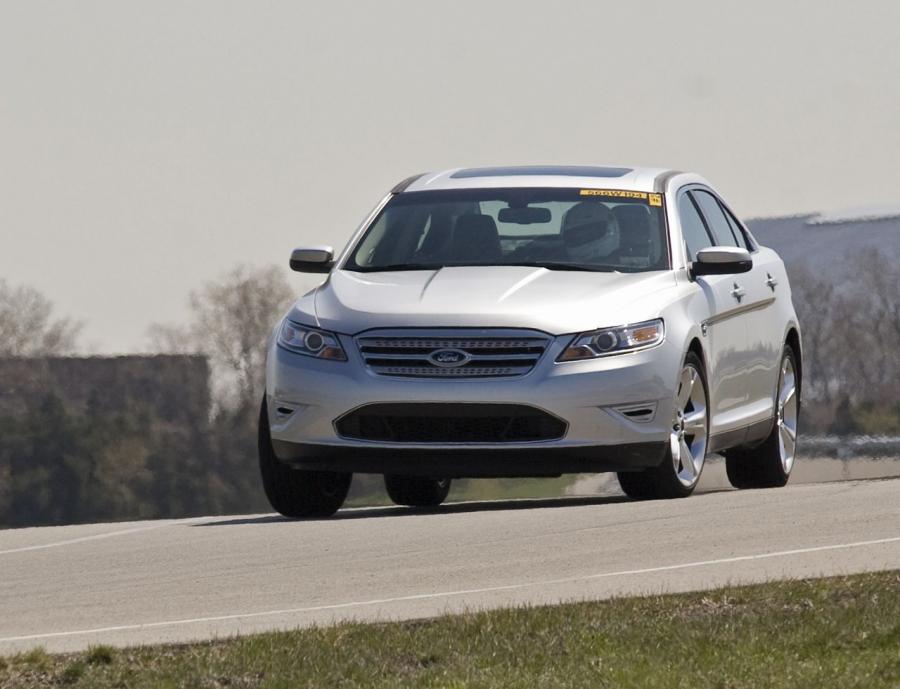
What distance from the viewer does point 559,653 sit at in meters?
8.91

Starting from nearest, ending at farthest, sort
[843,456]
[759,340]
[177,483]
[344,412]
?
1. [344,412]
2. [759,340]
3. [843,456]
4. [177,483]

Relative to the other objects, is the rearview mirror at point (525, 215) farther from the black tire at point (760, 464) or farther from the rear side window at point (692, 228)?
the black tire at point (760, 464)

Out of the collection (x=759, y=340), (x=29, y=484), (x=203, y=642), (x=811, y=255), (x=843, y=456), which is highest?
(x=203, y=642)

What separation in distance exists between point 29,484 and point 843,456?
7741cm

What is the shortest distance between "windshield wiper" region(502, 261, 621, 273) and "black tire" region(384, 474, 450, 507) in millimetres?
3339

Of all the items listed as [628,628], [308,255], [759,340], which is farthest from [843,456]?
[628,628]

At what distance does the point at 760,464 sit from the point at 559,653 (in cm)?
664

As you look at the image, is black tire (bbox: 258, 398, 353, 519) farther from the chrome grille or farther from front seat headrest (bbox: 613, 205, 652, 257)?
front seat headrest (bbox: 613, 205, 652, 257)

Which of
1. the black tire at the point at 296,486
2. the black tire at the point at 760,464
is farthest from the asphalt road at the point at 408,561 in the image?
the black tire at the point at 760,464

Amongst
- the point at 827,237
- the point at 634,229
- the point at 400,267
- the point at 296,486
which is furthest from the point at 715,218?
the point at 827,237

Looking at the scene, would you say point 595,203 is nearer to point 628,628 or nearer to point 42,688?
point 628,628

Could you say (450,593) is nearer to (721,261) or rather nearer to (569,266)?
(569,266)

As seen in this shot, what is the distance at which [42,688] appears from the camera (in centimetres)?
869

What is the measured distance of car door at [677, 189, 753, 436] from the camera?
13.3m
